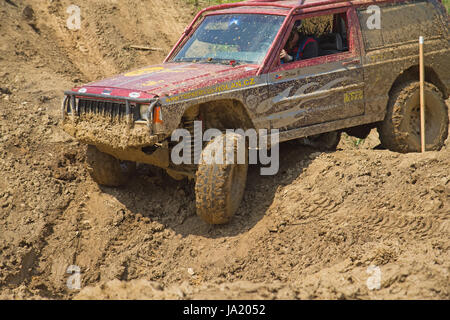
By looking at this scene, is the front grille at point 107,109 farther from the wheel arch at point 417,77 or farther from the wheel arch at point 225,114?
the wheel arch at point 417,77

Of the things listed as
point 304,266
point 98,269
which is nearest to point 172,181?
point 98,269

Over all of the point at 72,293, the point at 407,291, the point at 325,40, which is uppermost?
the point at 325,40

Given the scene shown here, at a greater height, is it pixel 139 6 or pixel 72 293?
pixel 139 6

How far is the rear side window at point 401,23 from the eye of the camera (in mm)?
7602

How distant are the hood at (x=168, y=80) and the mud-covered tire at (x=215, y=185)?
0.63m

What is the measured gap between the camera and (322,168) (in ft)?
23.2

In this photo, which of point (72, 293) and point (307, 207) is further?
point (307, 207)

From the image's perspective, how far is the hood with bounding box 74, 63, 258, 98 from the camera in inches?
241

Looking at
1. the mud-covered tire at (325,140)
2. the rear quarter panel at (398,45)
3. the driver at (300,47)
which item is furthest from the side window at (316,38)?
the mud-covered tire at (325,140)

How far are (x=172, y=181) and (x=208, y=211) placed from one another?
4.40 feet

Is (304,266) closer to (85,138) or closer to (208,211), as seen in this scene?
(208,211)

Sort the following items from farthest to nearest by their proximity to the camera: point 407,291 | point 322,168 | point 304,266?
point 322,168, point 304,266, point 407,291

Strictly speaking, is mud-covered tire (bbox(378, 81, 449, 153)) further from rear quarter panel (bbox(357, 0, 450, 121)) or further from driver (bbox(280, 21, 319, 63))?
driver (bbox(280, 21, 319, 63))

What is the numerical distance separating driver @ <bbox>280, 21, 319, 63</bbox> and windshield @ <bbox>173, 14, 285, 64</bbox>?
317 mm
